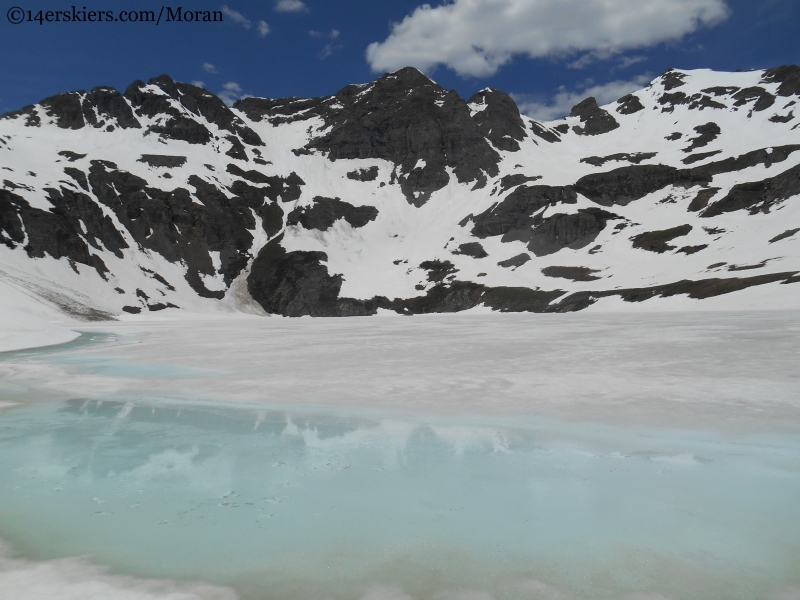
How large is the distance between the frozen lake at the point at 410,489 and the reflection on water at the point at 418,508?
31 mm

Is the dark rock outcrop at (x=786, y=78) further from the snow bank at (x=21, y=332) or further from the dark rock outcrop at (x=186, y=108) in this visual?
the snow bank at (x=21, y=332)

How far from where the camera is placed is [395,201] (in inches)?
6147

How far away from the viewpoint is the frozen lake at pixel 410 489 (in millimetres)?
4711

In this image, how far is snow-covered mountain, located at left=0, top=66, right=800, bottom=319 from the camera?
90438mm

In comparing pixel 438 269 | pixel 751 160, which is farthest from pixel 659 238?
pixel 438 269

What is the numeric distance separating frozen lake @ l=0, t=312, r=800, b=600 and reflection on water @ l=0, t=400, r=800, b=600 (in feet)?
0.10

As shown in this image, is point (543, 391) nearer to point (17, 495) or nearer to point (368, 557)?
point (368, 557)

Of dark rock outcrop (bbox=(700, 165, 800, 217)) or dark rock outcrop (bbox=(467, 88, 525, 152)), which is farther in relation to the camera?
dark rock outcrop (bbox=(467, 88, 525, 152))

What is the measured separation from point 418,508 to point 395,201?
15354 cm

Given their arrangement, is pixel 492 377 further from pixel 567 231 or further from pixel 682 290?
pixel 567 231

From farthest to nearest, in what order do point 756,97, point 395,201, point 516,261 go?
point 756,97
point 395,201
point 516,261

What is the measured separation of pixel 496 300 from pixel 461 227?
46.6 metres

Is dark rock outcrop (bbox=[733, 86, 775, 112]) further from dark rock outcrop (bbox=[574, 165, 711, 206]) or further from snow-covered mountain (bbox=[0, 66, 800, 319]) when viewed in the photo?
dark rock outcrop (bbox=[574, 165, 711, 206])

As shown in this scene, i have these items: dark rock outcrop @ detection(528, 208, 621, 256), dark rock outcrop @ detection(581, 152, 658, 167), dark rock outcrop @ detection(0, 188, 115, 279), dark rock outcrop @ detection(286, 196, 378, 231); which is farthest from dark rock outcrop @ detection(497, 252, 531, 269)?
dark rock outcrop @ detection(0, 188, 115, 279)
